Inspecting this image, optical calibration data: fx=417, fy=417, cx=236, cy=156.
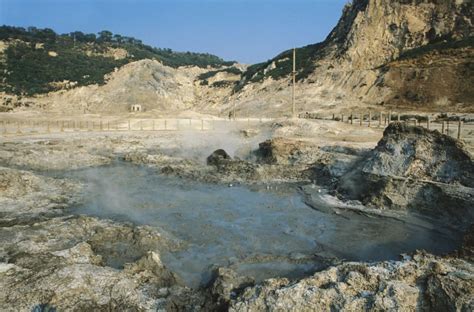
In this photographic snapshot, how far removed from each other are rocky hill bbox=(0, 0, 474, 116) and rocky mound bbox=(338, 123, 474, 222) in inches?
837

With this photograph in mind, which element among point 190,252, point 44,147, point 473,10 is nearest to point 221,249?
point 190,252

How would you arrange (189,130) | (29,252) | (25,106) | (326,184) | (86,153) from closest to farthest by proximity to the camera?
1. (29,252)
2. (326,184)
3. (86,153)
4. (189,130)
5. (25,106)

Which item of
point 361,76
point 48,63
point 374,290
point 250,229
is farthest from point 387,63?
point 48,63

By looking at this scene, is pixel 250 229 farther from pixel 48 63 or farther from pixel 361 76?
pixel 48 63

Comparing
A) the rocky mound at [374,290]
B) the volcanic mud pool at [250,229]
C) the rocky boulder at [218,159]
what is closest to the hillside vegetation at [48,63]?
the rocky boulder at [218,159]

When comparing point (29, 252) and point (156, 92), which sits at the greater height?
point (156, 92)

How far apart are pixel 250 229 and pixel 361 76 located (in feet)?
111

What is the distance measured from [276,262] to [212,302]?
214 cm

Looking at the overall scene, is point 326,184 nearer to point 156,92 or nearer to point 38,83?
point 156,92

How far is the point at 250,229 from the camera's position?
9.30 meters

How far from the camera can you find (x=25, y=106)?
158 ft

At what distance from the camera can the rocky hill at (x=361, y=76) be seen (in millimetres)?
34656

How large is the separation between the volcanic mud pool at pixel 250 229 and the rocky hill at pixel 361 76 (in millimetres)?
23829

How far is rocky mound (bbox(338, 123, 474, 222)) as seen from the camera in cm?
960
